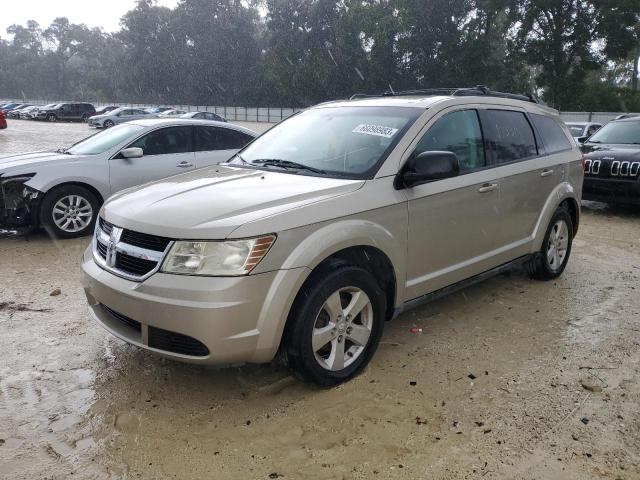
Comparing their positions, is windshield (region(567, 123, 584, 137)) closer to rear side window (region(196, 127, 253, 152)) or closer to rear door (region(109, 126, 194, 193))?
rear side window (region(196, 127, 253, 152))

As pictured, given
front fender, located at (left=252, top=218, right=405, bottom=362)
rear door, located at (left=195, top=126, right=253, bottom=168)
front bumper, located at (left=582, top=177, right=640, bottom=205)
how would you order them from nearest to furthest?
front fender, located at (left=252, top=218, right=405, bottom=362)
rear door, located at (left=195, top=126, right=253, bottom=168)
front bumper, located at (left=582, top=177, right=640, bottom=205)

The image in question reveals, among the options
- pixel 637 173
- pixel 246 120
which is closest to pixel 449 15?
pixel 246 120

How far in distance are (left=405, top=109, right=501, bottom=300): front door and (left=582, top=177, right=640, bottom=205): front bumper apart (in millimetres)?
5182

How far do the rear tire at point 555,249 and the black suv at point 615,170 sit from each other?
3.61 metres

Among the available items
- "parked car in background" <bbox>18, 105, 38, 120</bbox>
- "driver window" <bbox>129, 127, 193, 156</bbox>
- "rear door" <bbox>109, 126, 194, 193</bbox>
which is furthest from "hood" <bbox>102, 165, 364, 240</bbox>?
"parked car in background" <bbox>18, 105, 38, 120</bbox>

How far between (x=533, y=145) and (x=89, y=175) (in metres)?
5.20

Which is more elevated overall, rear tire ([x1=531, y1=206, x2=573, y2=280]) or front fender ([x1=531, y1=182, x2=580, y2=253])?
front fender ([x1=531, y1=182, x2=580, y2=253])

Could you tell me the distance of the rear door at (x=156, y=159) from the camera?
284 inches

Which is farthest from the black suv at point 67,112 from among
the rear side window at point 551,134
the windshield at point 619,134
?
the rear side window at point 551,134

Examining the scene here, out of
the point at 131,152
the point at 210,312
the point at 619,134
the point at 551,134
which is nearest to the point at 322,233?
the point at 210,312

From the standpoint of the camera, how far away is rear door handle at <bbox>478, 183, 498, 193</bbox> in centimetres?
427

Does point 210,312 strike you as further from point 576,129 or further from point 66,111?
point 66,111

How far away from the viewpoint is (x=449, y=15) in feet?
149

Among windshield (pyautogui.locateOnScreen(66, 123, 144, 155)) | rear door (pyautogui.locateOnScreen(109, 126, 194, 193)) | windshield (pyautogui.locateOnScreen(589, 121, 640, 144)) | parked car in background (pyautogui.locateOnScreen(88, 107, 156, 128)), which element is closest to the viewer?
rear door (pyautogui.locateOnScreen(109, 126, 194, 193))
